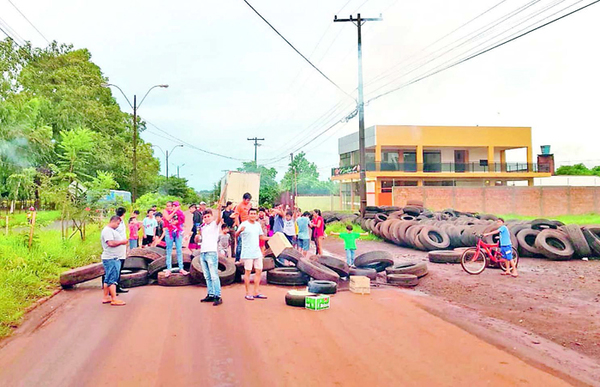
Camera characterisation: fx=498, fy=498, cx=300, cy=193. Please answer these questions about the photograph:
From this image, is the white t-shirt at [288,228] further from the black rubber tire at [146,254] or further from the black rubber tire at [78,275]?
the black rubber tire at [78,275]

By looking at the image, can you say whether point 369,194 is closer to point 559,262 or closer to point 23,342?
point 559,262

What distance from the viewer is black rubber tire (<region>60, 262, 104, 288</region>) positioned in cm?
1146

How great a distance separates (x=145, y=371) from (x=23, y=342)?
2682mm

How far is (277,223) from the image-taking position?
1691 cm

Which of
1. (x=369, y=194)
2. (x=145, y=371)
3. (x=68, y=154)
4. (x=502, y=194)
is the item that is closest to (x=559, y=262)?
(x=145, y=371)

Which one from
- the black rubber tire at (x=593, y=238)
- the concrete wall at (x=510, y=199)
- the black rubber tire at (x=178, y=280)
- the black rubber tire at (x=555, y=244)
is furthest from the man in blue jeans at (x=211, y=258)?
the concrete wall at (x=510, y=199)

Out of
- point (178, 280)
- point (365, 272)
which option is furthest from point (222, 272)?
point (365, 272)

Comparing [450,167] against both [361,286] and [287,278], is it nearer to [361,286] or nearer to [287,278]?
[287,278]

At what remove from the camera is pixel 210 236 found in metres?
9.86

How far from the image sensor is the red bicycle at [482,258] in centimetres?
1368

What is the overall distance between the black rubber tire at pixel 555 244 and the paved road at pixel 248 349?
27.3ft

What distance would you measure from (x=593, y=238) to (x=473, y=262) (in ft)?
16.2

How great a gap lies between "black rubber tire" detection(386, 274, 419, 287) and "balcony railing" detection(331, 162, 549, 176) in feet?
114

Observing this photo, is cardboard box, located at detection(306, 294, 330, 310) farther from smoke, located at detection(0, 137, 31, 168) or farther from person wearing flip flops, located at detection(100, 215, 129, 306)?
smoke, located at detection(0, 137, 31, 168)
